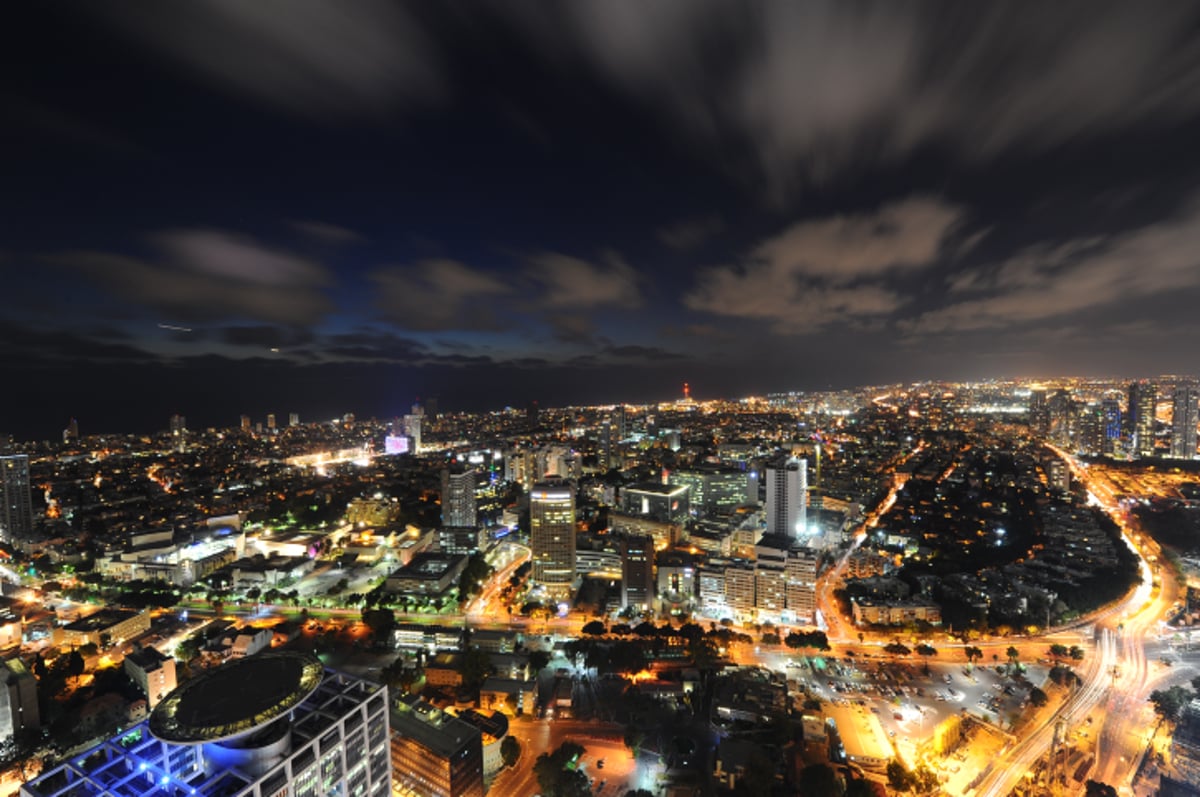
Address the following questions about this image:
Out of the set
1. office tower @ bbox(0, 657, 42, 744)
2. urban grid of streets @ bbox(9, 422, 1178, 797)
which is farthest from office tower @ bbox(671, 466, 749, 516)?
office tower @ bbox(0, 657, 42, 744)

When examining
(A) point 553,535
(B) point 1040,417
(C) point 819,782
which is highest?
(B) point 1040,417

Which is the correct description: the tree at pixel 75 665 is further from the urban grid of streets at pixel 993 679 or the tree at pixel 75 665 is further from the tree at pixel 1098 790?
the tree at pixel 1098 790

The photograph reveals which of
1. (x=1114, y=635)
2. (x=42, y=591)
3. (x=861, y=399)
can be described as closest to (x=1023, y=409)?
(x=861, y=399)

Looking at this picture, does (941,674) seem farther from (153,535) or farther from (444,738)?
(153,535)

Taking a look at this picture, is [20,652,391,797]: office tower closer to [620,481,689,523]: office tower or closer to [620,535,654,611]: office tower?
[620,535,654,611]: office tower

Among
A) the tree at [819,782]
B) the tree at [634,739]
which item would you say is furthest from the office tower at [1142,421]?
the tree at [634,739]

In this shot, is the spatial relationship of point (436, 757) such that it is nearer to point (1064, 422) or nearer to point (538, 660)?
point (538, 660)

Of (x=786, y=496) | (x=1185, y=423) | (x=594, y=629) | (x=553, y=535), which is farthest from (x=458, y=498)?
(x=1185, y=423)
